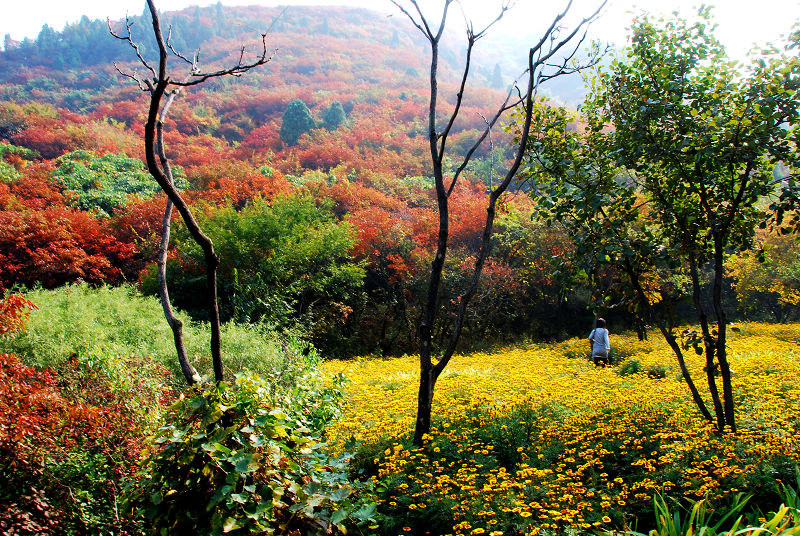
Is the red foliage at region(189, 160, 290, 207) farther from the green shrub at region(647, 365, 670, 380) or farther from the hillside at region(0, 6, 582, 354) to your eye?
the green shrub at region(647, 365, 670, 380)

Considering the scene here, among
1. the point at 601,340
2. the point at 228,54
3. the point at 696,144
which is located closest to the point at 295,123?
the point at 228,54

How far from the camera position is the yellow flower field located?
3188 millimetres

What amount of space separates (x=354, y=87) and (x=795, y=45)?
44.1 meters

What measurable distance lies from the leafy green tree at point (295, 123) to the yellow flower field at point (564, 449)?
90.1 feet

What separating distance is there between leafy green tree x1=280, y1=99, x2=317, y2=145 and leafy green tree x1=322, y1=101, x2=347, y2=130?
1466 mm

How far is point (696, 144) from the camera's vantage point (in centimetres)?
404

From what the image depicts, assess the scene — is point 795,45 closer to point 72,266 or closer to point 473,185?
point 72,266

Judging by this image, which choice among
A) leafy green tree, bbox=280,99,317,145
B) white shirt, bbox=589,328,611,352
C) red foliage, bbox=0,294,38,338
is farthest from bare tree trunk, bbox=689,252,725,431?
leafy green tree, bbox=280,99,317,145

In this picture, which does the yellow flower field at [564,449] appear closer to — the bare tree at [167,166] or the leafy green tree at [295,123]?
the bare tree at [167,166]

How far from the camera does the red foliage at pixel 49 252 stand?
12133 mm

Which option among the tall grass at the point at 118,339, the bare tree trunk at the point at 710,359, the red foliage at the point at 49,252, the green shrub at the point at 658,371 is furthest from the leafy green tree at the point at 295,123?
the bare tree trunk at the point at 710,359

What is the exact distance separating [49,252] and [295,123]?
71.5ft

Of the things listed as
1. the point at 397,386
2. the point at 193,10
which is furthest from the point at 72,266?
the point at 193,10

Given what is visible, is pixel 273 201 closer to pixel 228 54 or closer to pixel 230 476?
pixel 230 476
